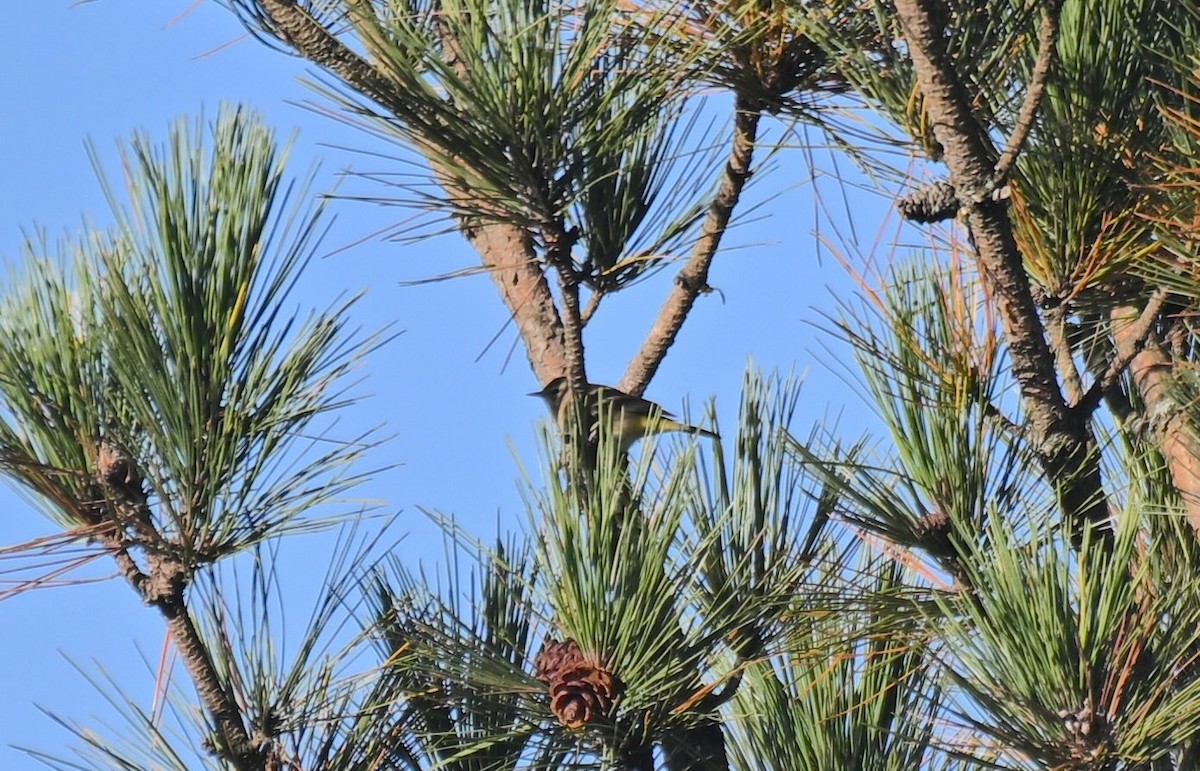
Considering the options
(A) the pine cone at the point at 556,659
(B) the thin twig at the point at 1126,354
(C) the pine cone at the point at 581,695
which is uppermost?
(B) the thin twig at the point at 1126,354

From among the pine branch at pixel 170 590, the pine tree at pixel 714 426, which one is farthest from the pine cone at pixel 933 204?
the pine branch at pixel 170 590

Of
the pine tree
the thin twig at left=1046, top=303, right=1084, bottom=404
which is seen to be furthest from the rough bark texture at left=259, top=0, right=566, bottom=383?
the thin twig at left=1046, top=303, right=1084, bottom=404

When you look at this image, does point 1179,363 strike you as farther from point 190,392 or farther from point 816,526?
point 190,392

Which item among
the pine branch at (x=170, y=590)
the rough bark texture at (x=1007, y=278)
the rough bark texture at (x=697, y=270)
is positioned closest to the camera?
the rough bark texture at (x=1007, y=278)

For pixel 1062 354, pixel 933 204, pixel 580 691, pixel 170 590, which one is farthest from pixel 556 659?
pixel 1062 354

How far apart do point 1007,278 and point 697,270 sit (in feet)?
1.52

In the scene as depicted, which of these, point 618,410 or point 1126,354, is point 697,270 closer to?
point 618,410

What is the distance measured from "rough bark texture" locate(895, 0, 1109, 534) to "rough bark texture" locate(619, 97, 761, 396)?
309 mm

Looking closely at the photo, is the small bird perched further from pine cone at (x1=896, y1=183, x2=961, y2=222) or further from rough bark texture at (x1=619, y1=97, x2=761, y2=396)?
pine cone at (x1=896, y1=183, x2=961, y2=222)

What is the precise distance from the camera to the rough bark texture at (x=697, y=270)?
5.91 ft

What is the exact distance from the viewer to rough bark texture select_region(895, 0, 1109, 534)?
4.48ft

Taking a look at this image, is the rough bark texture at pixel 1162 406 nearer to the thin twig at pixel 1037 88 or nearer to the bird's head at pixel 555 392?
the thin twig at pixel 1037 88

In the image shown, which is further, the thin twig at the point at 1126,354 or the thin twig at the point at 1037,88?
the thin twig at the point at 1126,354

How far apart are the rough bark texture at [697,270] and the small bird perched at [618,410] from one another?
4cm
